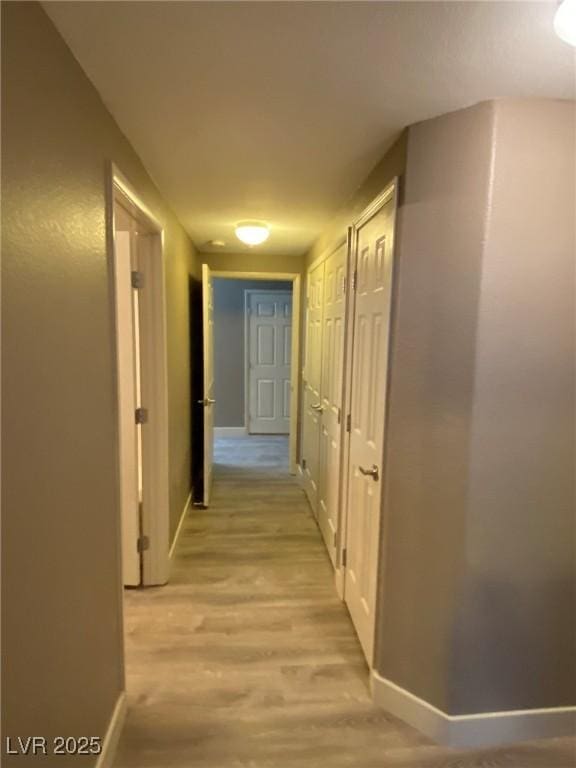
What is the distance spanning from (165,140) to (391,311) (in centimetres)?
109

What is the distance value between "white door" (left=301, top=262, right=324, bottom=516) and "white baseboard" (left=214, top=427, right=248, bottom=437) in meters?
2.07

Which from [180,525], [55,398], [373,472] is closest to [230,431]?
[180,525]

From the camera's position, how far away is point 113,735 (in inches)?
61.7

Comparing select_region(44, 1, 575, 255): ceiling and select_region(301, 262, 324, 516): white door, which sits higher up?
select_region(44, 1, 575, 255): ceiling

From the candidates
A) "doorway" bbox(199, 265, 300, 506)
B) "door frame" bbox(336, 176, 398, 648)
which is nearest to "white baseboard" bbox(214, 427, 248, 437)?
"doorway" bbox(199, 265, 300, 506)

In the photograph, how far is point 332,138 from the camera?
5.44 ft

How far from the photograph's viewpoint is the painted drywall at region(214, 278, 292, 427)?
6.11 metres

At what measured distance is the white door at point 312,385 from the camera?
3479 mm

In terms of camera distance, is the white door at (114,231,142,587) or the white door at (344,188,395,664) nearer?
the white door at (344,188,395,664)

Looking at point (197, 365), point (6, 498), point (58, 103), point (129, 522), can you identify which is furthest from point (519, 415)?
point (197, 365)

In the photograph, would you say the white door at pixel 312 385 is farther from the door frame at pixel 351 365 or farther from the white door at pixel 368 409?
the white door at pixel 368 409

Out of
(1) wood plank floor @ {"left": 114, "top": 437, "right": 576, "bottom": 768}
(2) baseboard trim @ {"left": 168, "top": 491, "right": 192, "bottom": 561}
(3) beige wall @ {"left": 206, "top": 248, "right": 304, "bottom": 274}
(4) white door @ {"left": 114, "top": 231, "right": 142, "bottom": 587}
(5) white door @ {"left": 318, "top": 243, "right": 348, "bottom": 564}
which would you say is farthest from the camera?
(3) beige wall @ {"left": 206, "top": 248, "right": 304, "bottom": 274}

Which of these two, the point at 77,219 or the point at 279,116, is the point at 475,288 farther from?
the point at 77,219

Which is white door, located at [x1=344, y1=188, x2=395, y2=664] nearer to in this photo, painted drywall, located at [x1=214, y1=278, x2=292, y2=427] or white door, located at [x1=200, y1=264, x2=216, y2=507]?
white door, located at [x1=200, y1=264, x2=216, y2=507]
